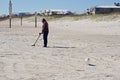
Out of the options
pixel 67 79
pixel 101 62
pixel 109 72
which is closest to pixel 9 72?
pixel 67 79

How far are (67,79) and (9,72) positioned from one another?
1.71 meters

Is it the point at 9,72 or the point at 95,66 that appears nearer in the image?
the point at 9,72

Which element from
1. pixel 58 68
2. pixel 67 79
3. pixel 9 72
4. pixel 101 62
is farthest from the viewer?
pixel 101 62

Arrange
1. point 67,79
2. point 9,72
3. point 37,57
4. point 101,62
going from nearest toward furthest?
point 67,79
point 9,72
point 101,62
point 37,57

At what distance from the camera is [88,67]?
1134 cm

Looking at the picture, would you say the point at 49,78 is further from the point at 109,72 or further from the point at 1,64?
the point at 1,64

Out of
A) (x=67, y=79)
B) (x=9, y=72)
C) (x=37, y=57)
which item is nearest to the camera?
(x=67, y=79)

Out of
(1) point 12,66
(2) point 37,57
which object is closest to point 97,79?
(1) point 12,66

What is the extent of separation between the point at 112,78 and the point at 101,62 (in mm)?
2907

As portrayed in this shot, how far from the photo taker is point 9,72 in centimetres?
1031

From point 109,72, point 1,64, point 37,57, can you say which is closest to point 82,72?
point 109,72

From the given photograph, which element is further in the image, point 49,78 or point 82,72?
point 82,72

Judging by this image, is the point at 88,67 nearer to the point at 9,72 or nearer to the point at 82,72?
the point at 82,72

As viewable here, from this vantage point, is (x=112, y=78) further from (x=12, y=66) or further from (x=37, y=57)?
(x=37, y=57)
